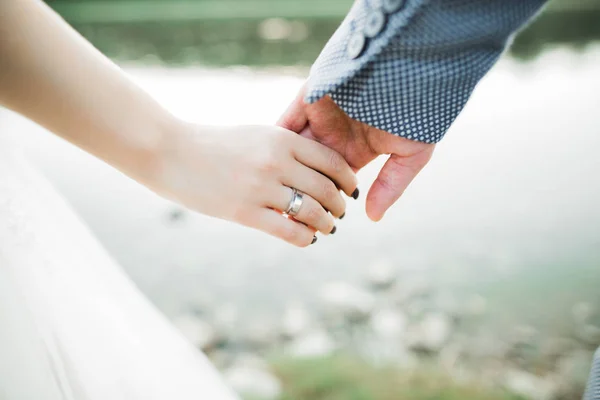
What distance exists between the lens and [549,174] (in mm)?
2619

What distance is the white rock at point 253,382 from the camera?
1.39 m

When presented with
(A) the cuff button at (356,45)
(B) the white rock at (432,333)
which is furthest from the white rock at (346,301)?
(A) the cuff button at (356,45)

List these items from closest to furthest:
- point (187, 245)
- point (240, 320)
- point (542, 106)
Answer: point (240, 320), point (187, 245), point (542, 106)

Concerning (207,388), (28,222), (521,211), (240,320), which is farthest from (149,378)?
(521,211)

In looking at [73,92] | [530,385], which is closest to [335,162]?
[73,92]

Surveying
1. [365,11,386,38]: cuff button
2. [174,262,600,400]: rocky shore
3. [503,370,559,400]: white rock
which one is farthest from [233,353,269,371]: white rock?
[365,11,386,38]: cuff button

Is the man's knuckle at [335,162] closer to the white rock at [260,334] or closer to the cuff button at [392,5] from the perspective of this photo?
the cuff button at [392,5]

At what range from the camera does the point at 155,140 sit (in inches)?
32.1

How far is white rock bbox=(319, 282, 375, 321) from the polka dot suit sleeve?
3.13 ft

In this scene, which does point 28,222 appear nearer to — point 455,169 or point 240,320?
point 240,320

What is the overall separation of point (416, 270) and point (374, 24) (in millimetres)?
1326

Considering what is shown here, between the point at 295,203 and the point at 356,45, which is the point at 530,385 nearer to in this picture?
the point at 295,203

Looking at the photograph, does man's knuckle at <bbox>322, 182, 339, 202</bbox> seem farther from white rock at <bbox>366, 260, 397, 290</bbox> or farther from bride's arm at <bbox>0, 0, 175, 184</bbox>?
white rock at <bbox>366, 260, 397, 290</bbox>

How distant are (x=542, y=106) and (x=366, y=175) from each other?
170 cm
